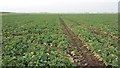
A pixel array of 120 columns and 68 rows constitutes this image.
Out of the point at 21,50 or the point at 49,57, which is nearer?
the point at 49,57

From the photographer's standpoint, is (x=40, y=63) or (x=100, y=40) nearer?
(x=40, y=63)

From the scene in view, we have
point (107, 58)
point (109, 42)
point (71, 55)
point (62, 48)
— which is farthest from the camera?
point (109, 42)

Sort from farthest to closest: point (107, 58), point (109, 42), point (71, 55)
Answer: point (109, 42), point (71, 55), point (107, 58)

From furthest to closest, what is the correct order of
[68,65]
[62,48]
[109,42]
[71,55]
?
[109,42]
[62,48]
[71,55]
[68,65]

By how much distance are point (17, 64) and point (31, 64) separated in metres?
0.55

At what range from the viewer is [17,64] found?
9266mm

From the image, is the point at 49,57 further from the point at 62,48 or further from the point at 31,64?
the point at 62,48

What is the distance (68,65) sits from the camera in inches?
360

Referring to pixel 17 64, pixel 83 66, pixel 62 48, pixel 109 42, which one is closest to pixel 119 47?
pixel 109 42

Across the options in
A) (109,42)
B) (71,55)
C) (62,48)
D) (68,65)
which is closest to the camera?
(68,65)

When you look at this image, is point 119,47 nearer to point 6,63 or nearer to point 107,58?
point 107,58

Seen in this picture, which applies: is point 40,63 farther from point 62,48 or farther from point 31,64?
point 62,48

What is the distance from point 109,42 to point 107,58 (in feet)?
14.3

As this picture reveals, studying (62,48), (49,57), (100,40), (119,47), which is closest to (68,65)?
(49,57)
